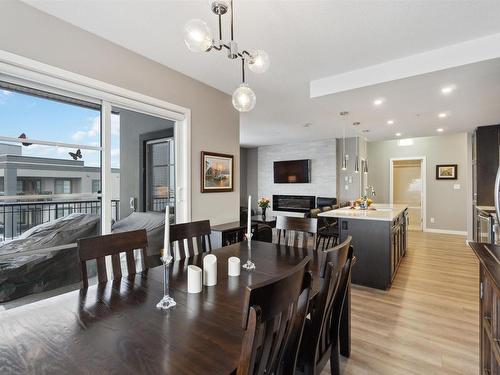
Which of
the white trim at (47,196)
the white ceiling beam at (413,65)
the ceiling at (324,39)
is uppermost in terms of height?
the ceiling at (324,39)

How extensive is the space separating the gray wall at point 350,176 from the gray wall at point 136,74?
4219 millimetres

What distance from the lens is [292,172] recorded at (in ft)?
25.9

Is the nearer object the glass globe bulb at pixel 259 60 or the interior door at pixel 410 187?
the glass globe bulb at pixel 259 60

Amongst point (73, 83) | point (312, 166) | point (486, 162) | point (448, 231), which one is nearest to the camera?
point (73, 83)

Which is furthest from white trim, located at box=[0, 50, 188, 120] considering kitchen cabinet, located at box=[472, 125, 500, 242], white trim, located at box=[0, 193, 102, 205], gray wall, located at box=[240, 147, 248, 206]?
gray wall, located at box=[240, 147, 248, 206]

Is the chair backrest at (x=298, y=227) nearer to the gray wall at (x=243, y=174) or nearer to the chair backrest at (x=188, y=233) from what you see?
the chair backrest at (x=188, y=233)

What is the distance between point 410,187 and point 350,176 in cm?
225

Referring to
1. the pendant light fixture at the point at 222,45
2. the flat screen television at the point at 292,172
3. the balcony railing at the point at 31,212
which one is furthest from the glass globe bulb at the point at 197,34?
the flat screen television at the point at 292,172

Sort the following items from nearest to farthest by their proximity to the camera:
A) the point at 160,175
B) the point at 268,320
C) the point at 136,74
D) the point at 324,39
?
the point at 268,320
the point at 324,39
the point at 136,74
the point at 160,175

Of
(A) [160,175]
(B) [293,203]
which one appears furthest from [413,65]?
(B) [293,203]

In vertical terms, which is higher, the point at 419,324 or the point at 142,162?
the point at 142,162

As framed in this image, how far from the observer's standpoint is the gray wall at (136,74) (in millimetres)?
1875

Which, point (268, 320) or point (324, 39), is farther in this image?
point (324, 39)

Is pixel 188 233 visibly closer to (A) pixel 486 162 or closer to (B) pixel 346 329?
(B) pixel 346 329
